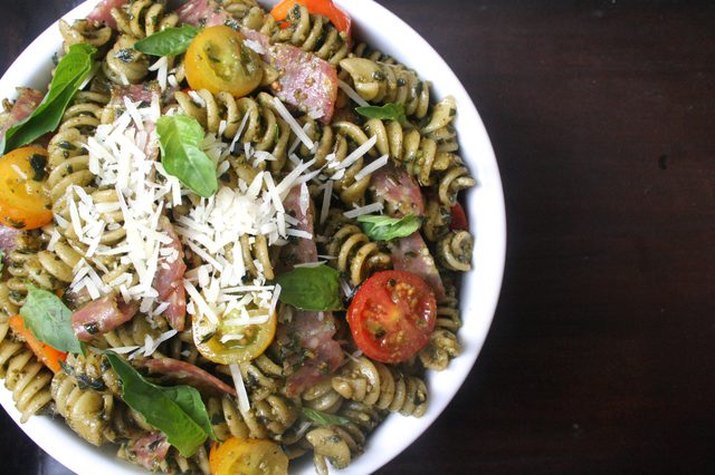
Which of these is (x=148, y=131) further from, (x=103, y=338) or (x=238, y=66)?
(x=103, y=338)

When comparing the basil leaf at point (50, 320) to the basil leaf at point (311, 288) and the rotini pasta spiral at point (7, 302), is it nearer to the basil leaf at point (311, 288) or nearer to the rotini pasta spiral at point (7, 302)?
the rotini pasta spiral at point (7, 302)

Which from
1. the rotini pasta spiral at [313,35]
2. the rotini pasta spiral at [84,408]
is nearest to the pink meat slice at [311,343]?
the rotini pasta spiral at [84,408]

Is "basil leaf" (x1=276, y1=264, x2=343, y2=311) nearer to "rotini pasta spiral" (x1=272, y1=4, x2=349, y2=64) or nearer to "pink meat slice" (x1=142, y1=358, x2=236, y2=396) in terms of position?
"pink meat slice" (x1=142, y1=358, x2=236, y2=396)

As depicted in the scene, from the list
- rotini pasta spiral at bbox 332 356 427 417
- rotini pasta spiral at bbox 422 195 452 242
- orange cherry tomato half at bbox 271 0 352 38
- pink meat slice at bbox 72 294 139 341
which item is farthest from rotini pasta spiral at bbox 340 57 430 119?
pink meat slice at bbox 72 294 139 341

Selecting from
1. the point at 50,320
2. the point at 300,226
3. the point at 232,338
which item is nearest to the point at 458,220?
the point at 300,226

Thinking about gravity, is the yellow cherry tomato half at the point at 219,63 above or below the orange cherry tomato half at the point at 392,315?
above

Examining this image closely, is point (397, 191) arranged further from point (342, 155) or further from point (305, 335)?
point (305, 335)
